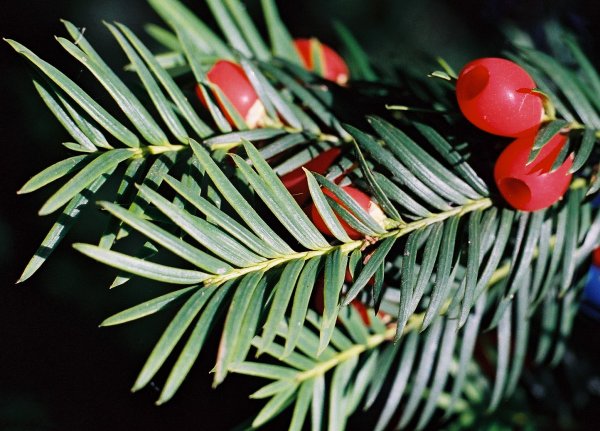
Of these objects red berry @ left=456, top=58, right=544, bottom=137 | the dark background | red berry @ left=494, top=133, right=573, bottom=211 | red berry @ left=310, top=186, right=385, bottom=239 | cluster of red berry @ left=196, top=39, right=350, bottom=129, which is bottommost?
the dark background

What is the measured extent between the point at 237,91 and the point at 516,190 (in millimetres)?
288

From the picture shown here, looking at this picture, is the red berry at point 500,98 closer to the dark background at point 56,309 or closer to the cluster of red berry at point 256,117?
the cluster of red berry at point 256,117

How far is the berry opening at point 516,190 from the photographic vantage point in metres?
0.50

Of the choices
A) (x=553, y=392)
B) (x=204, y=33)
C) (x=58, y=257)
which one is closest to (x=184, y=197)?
(x=204, y=33)

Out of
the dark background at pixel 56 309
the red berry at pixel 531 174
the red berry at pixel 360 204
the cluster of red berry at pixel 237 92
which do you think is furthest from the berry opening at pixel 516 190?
the dark background at pixel 56 309

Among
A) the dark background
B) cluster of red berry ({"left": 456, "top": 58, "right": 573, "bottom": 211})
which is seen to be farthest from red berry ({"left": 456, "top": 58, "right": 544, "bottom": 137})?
the dark background

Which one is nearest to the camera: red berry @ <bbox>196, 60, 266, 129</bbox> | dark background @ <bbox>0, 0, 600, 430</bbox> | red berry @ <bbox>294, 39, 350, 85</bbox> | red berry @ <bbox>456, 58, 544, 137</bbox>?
red berry @ <bbox>456, 58, 544, 137</bbox>

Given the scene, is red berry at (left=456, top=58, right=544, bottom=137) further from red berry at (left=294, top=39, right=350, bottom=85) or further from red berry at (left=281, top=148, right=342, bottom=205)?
red berry at (left=294, top=39, right=350, bottom=85)

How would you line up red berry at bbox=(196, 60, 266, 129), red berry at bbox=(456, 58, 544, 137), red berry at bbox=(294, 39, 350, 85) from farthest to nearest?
1. red berry at bbox=(294, 39, 350, 85)
2. red berry at bbox=(196, 60, 266, 129)
3. red berry at bbox=(456, 58, 544, 137)

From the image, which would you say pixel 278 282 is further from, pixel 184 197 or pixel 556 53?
pixel 556 53

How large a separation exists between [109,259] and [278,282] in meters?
0.13

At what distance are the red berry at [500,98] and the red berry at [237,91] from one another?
0.70 ft

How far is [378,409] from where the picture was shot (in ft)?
3.18

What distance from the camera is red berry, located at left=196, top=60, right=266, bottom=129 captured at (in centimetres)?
60
